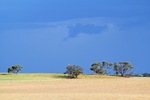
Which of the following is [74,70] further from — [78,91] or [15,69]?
[78,91]

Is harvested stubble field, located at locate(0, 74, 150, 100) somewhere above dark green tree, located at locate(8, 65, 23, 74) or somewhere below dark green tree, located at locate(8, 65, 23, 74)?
below

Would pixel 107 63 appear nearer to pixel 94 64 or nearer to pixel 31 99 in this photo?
pixel 94 64

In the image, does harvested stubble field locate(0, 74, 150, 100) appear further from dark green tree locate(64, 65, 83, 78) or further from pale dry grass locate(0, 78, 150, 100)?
dark green tree locate(64, 65, 83, 78)

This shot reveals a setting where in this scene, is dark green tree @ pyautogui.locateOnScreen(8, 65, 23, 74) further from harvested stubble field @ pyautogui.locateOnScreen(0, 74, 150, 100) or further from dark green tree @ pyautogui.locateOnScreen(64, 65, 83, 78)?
harvested stubble field @ pyautogui.locateOnScreen(0, 74, 150, 100)

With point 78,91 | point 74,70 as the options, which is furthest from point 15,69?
point 78,91

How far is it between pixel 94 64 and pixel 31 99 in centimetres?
8195

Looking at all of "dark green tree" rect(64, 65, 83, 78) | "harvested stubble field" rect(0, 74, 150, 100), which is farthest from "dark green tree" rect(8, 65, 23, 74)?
"harvested stubble field" rect(0, 74, 150, 100)

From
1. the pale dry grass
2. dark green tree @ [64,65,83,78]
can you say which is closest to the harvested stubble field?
the pale dry grass

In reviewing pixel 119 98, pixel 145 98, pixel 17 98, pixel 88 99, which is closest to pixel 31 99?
pixel 17 98

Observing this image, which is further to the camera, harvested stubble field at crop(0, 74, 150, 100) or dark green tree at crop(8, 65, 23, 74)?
dark green tree at crop(8, 65, 23, 74)

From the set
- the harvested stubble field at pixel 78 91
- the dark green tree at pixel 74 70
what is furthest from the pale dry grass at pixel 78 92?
the dark green tree at pixel 74 70

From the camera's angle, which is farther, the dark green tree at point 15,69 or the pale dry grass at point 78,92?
the dark green tree at point 15,69

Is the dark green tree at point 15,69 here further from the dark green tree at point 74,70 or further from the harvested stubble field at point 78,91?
the harvested stubble field at point 78,91

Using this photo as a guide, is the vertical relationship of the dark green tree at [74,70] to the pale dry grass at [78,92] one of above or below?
above
